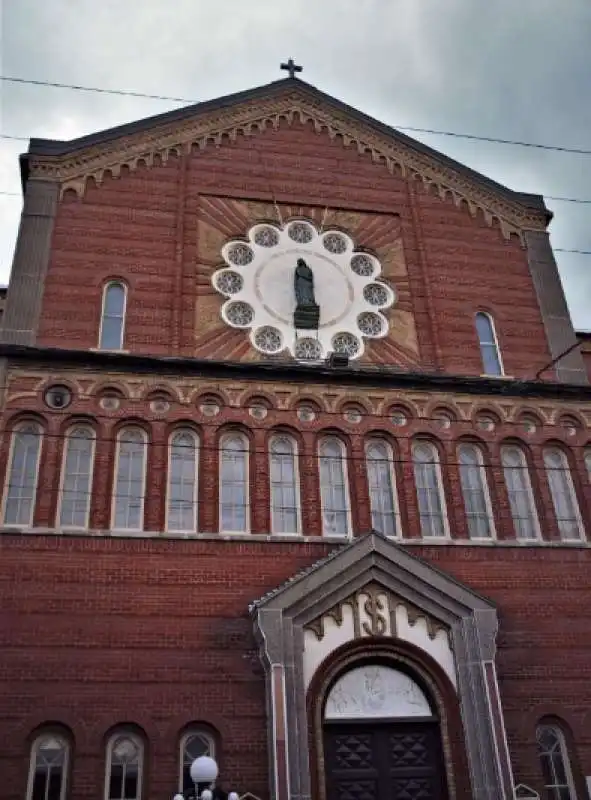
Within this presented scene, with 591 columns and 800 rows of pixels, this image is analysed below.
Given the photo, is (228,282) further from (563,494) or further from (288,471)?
(563,494)

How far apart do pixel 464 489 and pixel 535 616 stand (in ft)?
9.73

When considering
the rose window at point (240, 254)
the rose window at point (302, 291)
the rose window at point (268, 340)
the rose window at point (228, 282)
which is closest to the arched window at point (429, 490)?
the rose window at point (302, 291)

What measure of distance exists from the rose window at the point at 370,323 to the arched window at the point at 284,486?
141 inches

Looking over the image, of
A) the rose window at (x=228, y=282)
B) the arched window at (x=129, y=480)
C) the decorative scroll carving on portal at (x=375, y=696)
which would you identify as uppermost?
the rose window at (x=228, y=282)

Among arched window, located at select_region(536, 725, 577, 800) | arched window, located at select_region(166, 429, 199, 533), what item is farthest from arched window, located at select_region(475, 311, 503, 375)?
arched window, located at select_region(536, 725, 577, 800)

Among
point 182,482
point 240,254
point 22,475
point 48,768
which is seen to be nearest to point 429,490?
point 182,482

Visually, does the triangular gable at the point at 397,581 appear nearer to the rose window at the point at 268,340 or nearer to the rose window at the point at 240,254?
the rose window at the point at 268,340

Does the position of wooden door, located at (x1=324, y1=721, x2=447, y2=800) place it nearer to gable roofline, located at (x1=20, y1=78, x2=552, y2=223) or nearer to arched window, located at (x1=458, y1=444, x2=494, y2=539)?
arched window, located at (x1=458, y1=444, x2=494, y2=539)

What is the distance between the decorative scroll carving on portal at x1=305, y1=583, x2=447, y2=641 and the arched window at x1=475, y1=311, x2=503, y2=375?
6455 mm

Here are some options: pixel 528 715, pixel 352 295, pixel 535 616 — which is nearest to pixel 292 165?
pixel 352 295

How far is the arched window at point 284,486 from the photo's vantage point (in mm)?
15625

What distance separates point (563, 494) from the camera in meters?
17.3

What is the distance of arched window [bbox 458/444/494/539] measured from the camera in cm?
1641

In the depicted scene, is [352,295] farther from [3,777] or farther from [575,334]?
[3,777]
